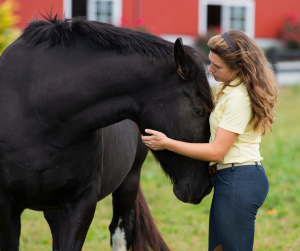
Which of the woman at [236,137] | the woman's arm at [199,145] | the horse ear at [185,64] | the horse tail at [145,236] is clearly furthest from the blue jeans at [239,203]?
the horse tail at [145,236]

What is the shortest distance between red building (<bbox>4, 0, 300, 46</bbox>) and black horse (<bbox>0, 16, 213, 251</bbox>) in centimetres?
938

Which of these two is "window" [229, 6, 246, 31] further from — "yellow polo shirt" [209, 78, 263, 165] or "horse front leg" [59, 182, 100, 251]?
"horse front leg" [59, 182, 100, 251]

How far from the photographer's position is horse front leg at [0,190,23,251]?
7.43 feet

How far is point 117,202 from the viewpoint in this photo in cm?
354

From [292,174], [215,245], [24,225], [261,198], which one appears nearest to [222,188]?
[261,198]

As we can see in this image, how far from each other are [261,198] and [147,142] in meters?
0.74

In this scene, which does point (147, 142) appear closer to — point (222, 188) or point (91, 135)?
point (91, 135)

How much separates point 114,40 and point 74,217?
1.08 meters

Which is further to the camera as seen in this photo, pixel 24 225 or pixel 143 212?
pixel 24 225

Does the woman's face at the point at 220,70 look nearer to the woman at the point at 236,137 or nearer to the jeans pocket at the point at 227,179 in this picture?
the woman at the point at 236,137

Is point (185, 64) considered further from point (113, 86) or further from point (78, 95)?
point (78, 95)

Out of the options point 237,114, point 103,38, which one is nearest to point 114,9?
point 103,38

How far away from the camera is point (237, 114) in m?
2.14

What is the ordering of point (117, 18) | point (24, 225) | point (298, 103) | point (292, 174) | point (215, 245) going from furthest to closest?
point (117, 18)
point (298, 103)
point (292, 174)
point (24, 225)
point (215, 245)
